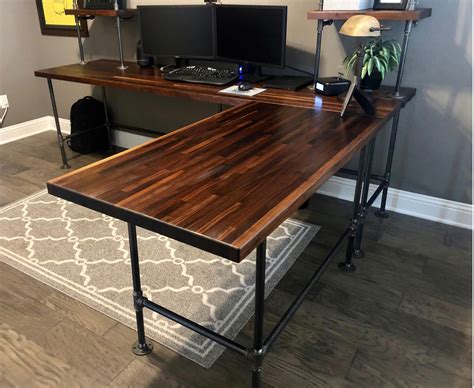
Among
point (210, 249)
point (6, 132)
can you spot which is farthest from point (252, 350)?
point (6, 132)

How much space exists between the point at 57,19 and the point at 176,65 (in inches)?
55.6

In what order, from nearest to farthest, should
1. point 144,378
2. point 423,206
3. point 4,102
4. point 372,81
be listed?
point 144,378, point 372,81, point 423,206, point 4,102

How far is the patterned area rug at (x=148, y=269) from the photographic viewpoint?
5.80 ft

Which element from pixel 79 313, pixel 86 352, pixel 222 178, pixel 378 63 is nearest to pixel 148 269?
pixel 79 313

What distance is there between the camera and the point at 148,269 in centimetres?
210

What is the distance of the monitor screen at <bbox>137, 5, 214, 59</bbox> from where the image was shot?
260cm

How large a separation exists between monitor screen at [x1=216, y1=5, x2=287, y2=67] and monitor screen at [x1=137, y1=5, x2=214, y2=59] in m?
0.09

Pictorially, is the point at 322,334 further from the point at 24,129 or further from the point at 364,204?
the point at 24,129

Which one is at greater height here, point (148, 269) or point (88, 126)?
point (88, 126)

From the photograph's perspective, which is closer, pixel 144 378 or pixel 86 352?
pixel 144 378

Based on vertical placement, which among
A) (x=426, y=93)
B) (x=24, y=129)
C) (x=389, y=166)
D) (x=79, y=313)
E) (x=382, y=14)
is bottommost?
(x=79, y=313)

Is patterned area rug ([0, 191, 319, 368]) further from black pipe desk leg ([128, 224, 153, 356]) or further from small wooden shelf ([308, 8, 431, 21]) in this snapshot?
small wooden shelf ([308, 8, 431, 21])

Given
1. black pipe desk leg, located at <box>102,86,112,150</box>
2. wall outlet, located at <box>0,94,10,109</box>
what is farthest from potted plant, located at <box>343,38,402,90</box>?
wall outlet, located at <box>0,94,10,109</box>

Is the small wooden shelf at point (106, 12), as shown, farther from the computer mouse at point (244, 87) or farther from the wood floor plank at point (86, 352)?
the wood floor plank at point (86, 352)
